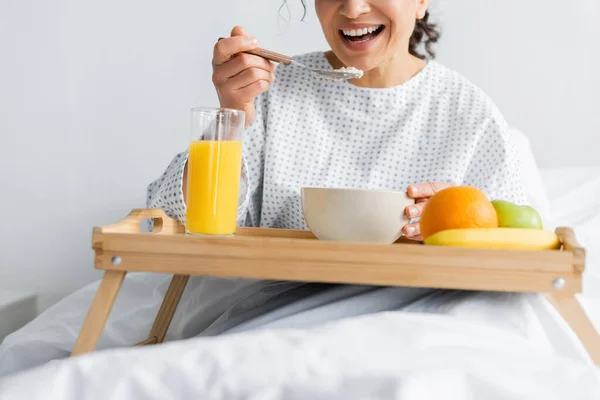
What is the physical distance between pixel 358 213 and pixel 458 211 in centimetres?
14

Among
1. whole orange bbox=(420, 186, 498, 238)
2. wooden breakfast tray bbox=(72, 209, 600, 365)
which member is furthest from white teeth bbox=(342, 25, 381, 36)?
wooden breakfast tray bbox=(72, 209, 600, 365)

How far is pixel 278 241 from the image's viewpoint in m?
0.84

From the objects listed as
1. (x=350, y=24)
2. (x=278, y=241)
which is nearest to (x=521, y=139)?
(x=350, y=24)

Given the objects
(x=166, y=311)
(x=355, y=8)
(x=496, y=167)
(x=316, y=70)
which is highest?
(x=355, y=8)

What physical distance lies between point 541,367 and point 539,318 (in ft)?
0.66

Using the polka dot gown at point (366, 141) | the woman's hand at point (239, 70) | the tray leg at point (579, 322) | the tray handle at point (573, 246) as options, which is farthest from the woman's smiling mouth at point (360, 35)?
the tray leg at point (579, 322)

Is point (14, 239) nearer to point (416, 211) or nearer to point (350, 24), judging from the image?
point (350, 24)

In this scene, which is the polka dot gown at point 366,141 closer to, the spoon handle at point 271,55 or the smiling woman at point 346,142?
the smiling woman at point 346,142

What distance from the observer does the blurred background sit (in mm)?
2146

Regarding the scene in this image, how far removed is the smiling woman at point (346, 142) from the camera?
1.37 metres

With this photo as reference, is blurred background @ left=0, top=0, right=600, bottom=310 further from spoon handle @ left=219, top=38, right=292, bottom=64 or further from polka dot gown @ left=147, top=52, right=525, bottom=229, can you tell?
spoon handle @ left=219, top=38, right=292, bottom=64

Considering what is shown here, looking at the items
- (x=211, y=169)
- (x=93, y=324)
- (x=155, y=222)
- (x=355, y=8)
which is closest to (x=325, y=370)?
(x=93, y=324)

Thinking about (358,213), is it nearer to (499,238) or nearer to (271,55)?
(499,238)

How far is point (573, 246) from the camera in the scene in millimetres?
876
